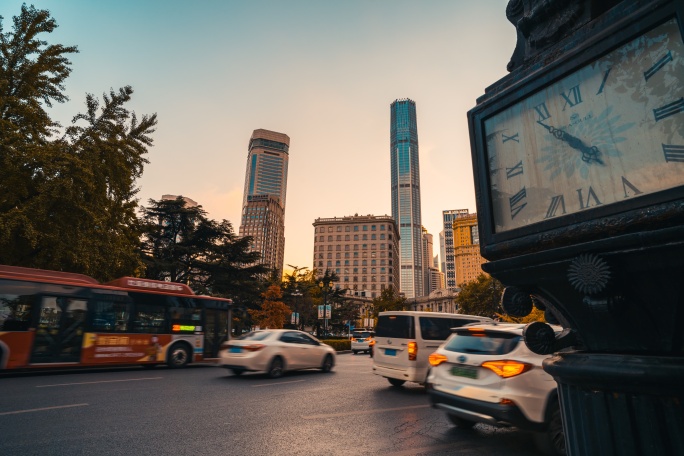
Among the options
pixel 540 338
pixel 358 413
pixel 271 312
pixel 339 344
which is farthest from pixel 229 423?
pixel 271 312

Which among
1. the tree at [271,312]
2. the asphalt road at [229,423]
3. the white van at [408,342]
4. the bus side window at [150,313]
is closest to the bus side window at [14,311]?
the asphalt road at [229,423]

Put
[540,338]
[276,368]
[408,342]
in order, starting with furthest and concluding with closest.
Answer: [276,368], [408,342], [540,338]

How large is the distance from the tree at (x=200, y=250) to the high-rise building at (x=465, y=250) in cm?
12401

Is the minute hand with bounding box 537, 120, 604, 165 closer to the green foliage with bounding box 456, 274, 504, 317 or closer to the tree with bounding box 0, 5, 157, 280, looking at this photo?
the tree with bounding box 0, 5, 157, 280

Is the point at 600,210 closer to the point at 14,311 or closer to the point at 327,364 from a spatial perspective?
the point at 327,364

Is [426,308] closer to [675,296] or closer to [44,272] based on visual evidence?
[44,272]

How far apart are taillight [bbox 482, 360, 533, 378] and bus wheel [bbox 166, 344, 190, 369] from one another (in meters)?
12.2

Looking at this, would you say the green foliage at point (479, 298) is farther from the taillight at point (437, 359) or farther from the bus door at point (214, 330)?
the taillight at point (437, 359)

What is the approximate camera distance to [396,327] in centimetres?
982

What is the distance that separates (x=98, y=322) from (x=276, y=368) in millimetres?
5890

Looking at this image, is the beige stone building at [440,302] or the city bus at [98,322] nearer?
the city bus at [98,322]

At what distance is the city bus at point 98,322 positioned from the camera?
10.7 meters

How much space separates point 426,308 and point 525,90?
12483 cm

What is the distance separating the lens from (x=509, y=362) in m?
4.92
